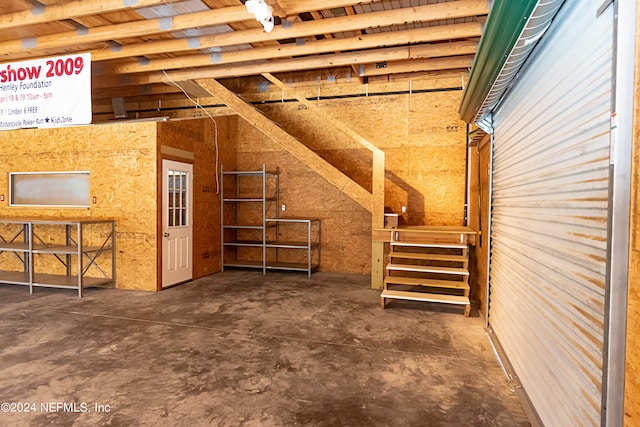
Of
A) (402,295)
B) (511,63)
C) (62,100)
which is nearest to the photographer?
(511,63)

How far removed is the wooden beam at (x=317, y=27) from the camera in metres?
3.59

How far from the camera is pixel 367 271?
22.6ft

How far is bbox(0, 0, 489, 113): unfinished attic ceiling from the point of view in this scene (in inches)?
146

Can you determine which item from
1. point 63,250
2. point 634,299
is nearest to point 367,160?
point 63,250

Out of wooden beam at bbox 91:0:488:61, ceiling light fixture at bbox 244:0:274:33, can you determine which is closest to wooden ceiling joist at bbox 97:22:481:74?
wooden beam at bbox 91:0:488:61

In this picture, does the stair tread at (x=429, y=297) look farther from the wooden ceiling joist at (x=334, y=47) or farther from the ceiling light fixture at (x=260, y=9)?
the ceiling light fixture at (x=260, y=9)

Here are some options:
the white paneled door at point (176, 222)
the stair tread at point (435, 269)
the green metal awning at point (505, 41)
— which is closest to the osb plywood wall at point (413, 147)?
the stair tread at point (435, 269)

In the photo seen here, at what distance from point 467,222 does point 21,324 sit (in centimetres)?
659

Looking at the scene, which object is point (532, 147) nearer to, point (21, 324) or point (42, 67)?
point (42, 67)

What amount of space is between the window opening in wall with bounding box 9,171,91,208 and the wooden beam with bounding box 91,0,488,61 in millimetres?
2151

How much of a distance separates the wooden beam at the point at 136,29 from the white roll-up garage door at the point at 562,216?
9.95ft

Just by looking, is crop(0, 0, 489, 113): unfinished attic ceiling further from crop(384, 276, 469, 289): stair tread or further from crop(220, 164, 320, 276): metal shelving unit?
crop(384, 276, 469, 289): stair tread

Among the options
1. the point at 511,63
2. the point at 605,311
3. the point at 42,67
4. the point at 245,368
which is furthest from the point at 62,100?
the point at 605,311

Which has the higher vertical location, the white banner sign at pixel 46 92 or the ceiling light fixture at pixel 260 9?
the ceiling light fixture at pixel 260 9
